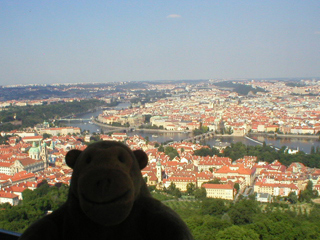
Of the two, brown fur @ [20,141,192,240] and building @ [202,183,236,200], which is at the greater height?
brown fur @ [20,141,192,240]

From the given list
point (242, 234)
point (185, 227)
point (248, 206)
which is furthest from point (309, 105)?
point (185, 227)

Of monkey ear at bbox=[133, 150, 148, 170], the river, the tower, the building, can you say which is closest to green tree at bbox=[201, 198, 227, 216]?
the building

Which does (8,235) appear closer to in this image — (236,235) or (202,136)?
(236,235)

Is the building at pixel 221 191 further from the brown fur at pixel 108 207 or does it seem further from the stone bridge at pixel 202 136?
the stone bridge at pixel 202 136

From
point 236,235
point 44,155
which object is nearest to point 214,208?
point 236,235

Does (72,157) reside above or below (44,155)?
above

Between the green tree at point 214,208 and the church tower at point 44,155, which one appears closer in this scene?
the green tree at point 214,208

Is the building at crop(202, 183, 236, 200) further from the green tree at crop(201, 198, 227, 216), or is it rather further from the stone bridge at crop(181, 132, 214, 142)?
the stone bridge at crop(181, 132, 214, 142)

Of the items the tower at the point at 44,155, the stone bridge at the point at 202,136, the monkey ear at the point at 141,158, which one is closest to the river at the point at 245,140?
the stone bridge at the point at 202,136

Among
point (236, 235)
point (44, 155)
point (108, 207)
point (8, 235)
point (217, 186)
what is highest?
point (108, 207)

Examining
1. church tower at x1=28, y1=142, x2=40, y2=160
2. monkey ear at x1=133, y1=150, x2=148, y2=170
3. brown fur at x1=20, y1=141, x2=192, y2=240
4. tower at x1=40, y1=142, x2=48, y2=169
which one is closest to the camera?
brown fur at x1=20, y1=141, x2=192, y2=240

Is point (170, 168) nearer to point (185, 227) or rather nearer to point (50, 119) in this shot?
point (185, 227)
